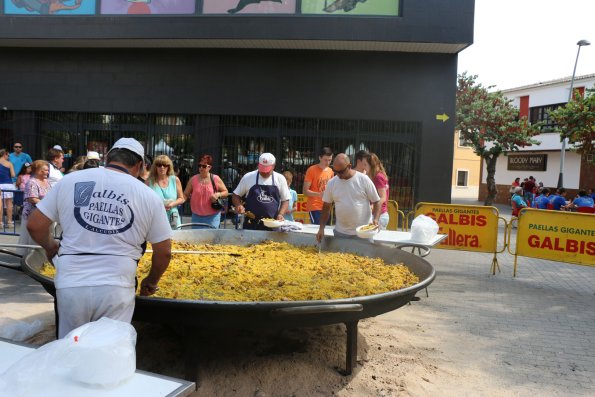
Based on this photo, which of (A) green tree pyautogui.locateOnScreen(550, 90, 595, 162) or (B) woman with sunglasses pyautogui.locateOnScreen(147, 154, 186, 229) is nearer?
(B) woman with sunglasses pyautogui.locateOnScreen(147, 154, 186, 229)

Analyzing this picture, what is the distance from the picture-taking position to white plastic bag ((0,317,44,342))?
4.40 metres

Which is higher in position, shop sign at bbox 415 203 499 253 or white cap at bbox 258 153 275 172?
white cap at bbox 258 153 275 172

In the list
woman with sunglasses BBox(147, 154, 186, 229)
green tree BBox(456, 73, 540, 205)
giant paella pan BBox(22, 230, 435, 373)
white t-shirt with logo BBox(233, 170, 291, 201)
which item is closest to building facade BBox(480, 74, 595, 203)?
green tree BBox(456, 73, 540, 205)

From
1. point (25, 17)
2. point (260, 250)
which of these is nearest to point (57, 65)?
point (25, 17)

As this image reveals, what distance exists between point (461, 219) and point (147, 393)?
7.65 meters

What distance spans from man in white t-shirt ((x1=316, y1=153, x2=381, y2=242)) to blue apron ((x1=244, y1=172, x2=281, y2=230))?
2.91 ft

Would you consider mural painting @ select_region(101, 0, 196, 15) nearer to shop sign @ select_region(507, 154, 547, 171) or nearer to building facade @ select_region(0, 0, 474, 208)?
building facade @ select_region(0, 0, 474, 208)

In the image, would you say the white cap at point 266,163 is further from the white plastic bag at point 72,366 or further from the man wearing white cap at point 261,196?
the white plastic bag at point 72,366

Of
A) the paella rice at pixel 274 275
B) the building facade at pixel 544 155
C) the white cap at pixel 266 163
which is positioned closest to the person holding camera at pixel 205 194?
the white cap at pixel 266 163

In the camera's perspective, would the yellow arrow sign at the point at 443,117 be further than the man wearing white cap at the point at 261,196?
Yes

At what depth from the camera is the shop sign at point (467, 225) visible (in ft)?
28.2

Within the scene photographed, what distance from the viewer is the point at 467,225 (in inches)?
345

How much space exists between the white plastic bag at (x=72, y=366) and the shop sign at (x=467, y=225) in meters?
7.54

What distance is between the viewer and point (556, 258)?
7766mm
